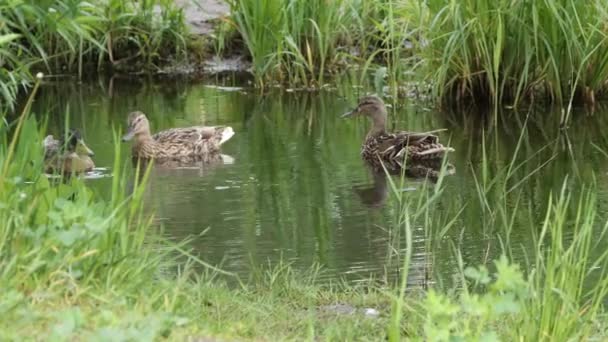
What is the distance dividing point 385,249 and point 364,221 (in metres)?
0.88

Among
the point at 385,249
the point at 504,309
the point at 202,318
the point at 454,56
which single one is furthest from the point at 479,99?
the point at 504,309

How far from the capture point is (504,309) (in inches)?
158

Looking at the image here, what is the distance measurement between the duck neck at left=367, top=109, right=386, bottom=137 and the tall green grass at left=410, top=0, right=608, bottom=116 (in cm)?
94

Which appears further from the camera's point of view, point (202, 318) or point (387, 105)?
point (387, 105)

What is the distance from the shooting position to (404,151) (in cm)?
1127

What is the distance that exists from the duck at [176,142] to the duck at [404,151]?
3.95ft

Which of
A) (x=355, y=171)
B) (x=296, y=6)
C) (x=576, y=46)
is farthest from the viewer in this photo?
(x=296, y=6)

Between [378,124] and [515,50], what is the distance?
164 centimetres

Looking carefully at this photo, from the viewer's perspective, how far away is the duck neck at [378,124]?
11830 millimetres

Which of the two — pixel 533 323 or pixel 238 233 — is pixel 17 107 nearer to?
pixel 238 233

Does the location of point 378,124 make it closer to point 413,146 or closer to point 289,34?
point 413,146

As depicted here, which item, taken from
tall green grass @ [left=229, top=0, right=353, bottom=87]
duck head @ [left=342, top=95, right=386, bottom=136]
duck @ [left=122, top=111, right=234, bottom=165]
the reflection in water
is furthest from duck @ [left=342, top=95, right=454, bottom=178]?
tall green grass @ [left=229, top=0, right=353, bottom=87]

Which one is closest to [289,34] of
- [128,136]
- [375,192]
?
[128,136]

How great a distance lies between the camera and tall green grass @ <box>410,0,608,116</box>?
12.6 metres
